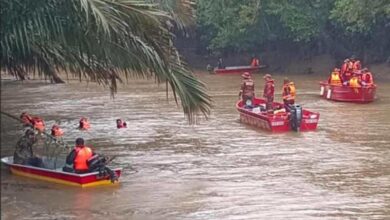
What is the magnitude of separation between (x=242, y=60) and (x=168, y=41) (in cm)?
4267

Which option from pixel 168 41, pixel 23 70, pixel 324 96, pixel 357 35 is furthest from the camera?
pixel 357 35

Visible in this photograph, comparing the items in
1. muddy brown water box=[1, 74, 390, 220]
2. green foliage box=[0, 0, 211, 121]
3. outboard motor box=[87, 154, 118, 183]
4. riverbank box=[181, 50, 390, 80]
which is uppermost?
green foliage box=[0, 0, 211, 121]

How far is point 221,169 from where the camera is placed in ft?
51.5

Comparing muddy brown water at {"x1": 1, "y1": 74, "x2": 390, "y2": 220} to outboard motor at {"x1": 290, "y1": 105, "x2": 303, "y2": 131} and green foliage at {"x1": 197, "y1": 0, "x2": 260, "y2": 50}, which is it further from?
green foliage at {"x1": 197, "y1": 0, "x2": 260, "y2": 50}

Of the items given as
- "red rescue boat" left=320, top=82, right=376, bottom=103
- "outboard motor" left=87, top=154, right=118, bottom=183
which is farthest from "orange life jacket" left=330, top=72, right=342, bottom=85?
"outboard motor" left=87, top=154, right=118, bottom=183

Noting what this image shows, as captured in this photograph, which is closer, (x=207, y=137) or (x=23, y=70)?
(x=23, y=70)

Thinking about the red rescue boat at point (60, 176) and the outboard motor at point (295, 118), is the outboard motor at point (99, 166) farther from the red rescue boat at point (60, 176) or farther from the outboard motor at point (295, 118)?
the outboard motor at point (295, 118)

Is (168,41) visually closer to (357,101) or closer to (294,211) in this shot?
(294,211)

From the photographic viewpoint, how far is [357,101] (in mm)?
27703

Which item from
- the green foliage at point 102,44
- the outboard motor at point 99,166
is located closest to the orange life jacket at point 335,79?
the outboard motor at point 99,166

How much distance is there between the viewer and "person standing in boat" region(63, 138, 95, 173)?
13.0 meters

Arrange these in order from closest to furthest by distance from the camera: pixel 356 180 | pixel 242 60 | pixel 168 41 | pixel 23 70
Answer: pixel 23 70
pixel 168 41
pixel 356 180
pixel 242 60

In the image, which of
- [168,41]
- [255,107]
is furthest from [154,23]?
[255,107]

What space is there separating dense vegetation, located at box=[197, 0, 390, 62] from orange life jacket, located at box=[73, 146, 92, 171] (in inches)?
1022
